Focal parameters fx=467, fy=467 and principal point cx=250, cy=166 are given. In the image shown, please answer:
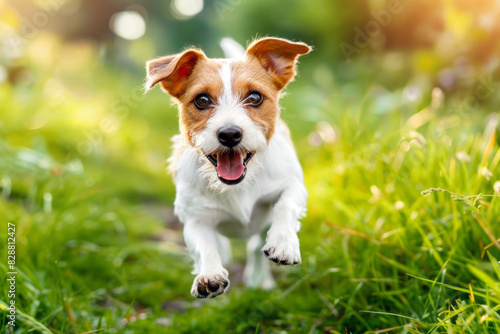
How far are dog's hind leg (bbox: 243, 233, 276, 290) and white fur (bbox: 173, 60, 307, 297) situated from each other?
2.16 feet

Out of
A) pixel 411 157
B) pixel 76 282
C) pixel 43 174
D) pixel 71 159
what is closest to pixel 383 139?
pixel 411 157

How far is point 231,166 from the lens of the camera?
7.64 feet

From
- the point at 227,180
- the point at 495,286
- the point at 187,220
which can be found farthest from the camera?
the point at 187,220

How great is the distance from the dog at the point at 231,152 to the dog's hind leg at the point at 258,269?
2.68ft

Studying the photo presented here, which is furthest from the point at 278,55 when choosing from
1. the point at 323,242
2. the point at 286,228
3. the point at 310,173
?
the point at 310,173

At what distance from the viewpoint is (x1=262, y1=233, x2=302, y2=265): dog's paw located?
214 centimetres

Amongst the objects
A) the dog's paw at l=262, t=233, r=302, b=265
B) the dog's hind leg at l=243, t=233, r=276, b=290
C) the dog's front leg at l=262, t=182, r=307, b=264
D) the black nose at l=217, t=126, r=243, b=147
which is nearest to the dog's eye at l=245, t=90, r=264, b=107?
the black nose at l=217, t=126, r=243, b=147

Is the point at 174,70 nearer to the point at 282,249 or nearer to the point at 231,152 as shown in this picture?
the point at 231,152

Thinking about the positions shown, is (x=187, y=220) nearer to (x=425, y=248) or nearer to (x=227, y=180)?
(x=227, y=180)

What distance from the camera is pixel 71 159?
5.62 meters

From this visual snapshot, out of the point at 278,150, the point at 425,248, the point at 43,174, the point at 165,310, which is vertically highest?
the point at 278,150

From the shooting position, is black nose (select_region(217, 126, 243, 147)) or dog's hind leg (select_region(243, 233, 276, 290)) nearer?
black nose (select_region(217, 126, 243, 147))

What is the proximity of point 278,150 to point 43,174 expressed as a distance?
8.84ft

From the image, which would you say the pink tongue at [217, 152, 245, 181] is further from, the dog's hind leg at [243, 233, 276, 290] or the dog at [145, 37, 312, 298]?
the dog's hind leg at [243, 233, 276, 290]
